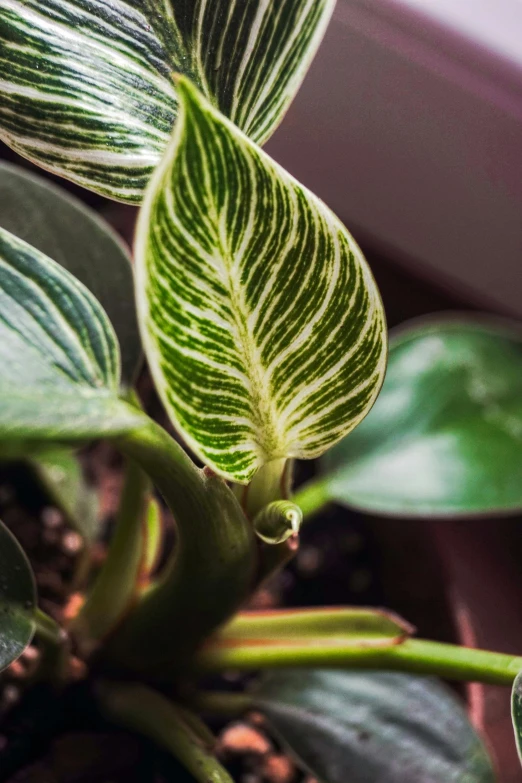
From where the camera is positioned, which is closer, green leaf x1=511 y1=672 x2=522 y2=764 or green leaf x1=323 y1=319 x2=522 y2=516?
green leaf x1=511 y1=672 x2=522 y2=764

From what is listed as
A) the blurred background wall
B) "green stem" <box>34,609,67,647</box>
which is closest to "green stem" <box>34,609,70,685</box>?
"green stem" <box>34,609,67,647</box>

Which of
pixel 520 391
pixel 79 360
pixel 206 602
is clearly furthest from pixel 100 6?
pixel 520 391

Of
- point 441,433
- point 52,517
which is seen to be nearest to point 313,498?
point 441,433

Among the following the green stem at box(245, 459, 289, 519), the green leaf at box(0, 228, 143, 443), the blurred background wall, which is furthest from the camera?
the blurred background wall

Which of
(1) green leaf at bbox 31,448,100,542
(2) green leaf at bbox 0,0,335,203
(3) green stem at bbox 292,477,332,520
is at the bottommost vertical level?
(1) green leaf at bbox 31,448,100,542

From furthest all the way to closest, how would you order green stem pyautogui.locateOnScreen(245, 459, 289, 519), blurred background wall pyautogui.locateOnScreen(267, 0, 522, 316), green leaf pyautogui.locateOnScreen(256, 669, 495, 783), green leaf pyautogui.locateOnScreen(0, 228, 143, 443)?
blurred background wall pyautogui.locateOnScreen(267, 0, 522, 316) → green leaf pyautogui.locateOnScreen(256, 669, 495, 783) → green stem pyautogui.locateOnScreen(245, 459, 289, 519) → green leaf pyautogui.locateOnScreen(0, 228, 143, 443)

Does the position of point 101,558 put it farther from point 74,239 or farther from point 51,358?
point 51,358

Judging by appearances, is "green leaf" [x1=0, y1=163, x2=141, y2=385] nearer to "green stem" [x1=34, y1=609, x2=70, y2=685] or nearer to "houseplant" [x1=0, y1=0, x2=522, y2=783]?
"houseplant" [x1=0, y1=0, x2=522, y2=783]
